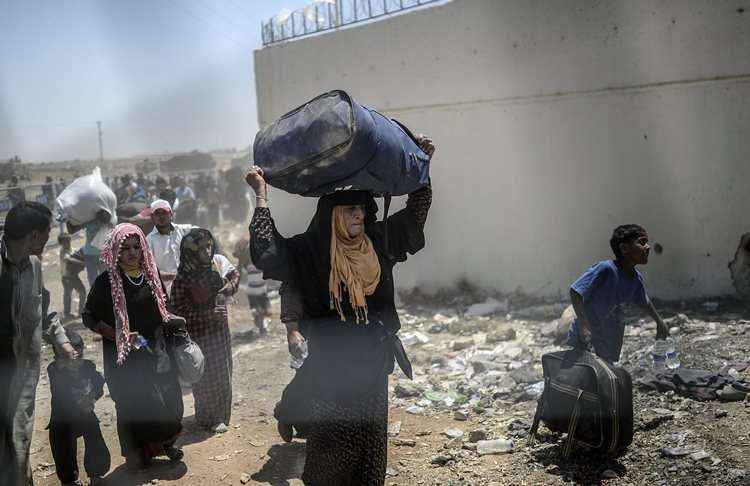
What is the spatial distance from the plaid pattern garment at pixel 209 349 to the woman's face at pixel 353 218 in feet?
6.55

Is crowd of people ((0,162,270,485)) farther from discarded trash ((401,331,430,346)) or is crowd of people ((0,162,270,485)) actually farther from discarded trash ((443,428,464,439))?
discarded trash ((401,331,430,346))

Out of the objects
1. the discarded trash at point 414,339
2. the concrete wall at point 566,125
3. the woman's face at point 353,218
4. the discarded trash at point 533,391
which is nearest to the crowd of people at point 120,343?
the woman's face at point 353,218

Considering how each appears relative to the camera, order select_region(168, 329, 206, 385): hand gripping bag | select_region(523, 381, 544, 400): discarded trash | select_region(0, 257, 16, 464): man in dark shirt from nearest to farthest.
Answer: select_region(0, 257, 16, 464): man in dark shirt < select_region(168, 329, 206, 385): hand gripping bag < select_region(523, 381, 544, 400): discarded trash

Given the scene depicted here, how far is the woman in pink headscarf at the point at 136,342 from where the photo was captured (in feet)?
12.8

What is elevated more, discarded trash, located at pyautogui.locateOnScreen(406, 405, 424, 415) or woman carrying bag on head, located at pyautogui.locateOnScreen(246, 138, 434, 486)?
woman carrying bag on head, located at pyautogui.locateOnScreen(246, 138, 434, 486)

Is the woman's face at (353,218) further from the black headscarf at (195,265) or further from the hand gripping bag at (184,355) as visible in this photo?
the black headscarf at (195,265)

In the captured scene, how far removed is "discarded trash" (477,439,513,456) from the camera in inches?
171

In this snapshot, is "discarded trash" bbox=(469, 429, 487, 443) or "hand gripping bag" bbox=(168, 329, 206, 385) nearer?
"hand gripping bag" bbox=(168, 329, 206, 385)

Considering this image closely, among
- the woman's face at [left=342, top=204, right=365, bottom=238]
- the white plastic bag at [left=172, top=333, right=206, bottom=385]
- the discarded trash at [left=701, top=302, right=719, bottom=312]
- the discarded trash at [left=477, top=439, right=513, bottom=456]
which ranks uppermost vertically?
the woman's face at [left=342, top=204, right=365, bottom=238]

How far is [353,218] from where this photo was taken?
3.03 meters

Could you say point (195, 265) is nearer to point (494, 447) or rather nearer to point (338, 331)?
point (338, 331)

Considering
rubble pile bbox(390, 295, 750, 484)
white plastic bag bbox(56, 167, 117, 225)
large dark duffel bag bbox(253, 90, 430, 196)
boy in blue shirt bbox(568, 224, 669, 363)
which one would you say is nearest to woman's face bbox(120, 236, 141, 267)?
large dark duffel bag bbox(253, 90, 430, 196)

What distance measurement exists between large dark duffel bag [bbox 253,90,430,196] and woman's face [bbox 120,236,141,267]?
1160 mm

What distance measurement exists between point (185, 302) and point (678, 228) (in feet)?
16.4
